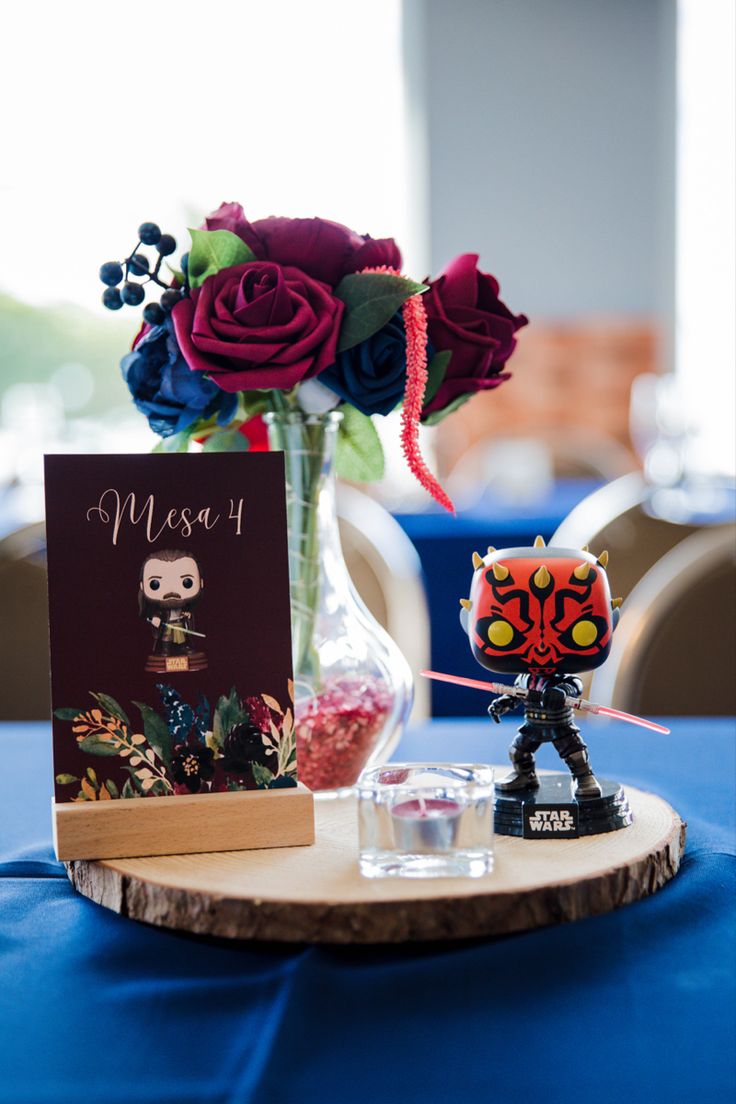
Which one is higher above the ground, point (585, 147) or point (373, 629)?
point (585, 147)

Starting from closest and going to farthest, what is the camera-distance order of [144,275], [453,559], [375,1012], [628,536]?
[375,1012], [144,275], [628,536], [453,559]

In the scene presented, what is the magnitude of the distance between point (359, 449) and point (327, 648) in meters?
0.15

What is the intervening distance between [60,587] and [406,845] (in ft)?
0.78

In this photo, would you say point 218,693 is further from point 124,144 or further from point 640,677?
point 124,144

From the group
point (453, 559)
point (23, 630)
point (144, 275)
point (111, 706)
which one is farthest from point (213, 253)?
point (453, 559)

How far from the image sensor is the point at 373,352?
2.42ft

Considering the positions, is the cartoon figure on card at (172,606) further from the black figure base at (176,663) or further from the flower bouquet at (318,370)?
the flower bouquet at (318,370)

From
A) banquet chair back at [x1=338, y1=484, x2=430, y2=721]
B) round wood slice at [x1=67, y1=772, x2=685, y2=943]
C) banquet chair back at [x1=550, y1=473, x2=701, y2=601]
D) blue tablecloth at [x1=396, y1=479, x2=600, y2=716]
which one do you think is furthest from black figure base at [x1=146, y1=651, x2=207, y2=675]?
blue tablecloth at [x1=396, y1=479, x2=600, y2=716]

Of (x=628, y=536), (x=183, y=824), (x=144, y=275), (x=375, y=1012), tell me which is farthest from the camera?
(x=628, y=536)

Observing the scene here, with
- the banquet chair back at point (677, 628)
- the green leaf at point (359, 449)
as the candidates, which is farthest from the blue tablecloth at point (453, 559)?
the green leaf at point (359, 449)

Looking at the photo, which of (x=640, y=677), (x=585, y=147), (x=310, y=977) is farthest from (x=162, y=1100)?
(x=585, y=147)

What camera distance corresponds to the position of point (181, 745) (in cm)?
66

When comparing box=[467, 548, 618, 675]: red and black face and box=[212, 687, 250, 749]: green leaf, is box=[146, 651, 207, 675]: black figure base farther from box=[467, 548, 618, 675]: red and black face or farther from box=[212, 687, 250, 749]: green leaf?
box=[467, 548, 618, 675]: red and black face

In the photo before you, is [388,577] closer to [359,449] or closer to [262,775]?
[359,449]
